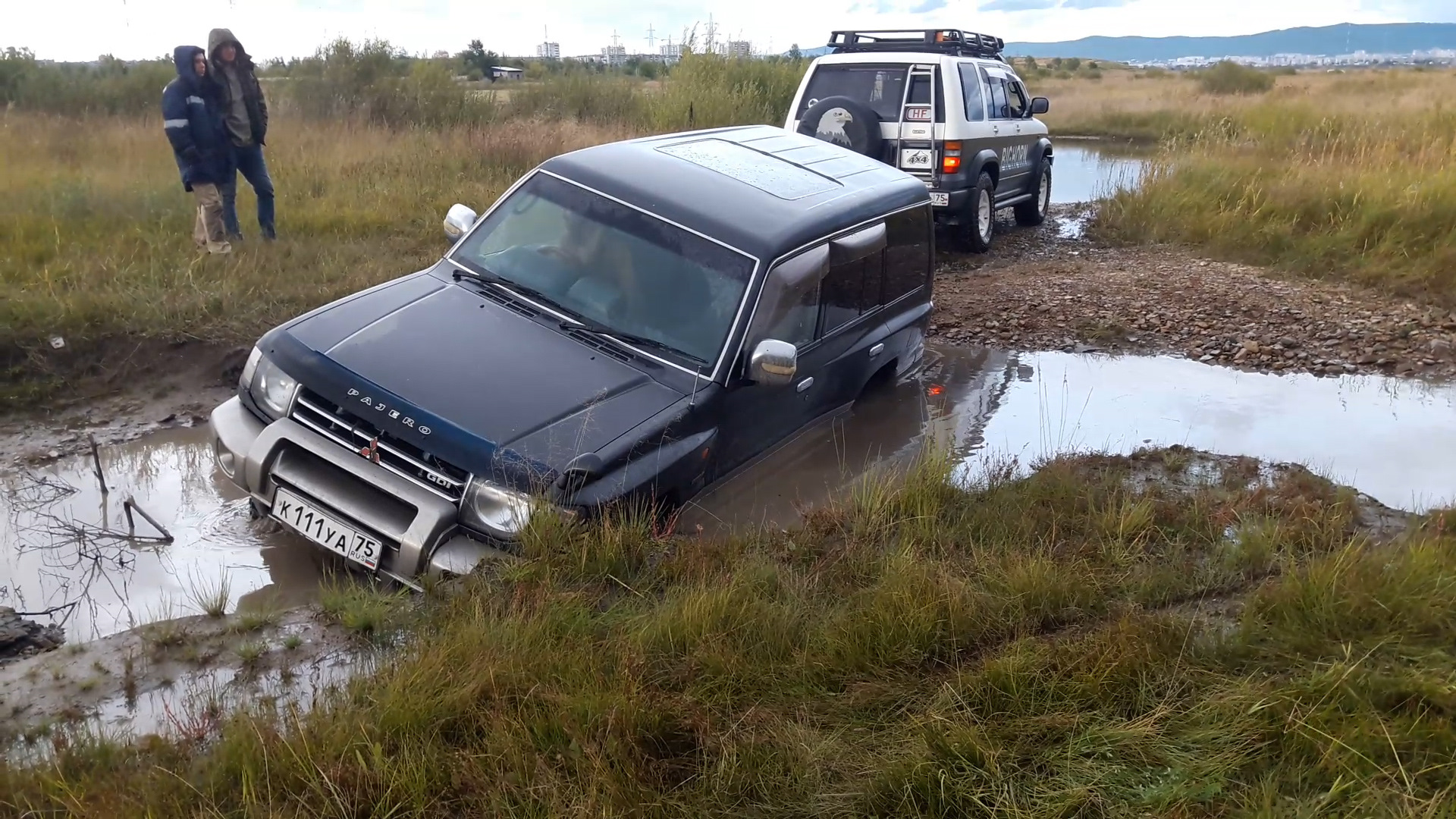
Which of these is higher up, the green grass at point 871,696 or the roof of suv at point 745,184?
the roof of suv at point 745,184

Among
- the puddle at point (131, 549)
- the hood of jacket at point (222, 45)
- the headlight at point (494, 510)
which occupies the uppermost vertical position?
the hood of jacket at point (222, 45)

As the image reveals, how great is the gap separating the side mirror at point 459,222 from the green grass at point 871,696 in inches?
85.7

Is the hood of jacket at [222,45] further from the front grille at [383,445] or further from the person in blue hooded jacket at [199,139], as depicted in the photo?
the front grille at [383,445]

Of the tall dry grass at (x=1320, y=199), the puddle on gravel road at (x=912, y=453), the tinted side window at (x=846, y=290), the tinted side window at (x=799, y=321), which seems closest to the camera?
the puddle on gravel road at (x=912, y=453)

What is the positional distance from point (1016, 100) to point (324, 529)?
419 inches

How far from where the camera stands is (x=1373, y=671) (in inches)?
114

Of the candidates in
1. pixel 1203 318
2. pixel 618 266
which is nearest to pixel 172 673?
pixel 618 266

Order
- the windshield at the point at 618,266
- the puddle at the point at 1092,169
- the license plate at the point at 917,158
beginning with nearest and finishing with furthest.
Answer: the windshield at the point at 618,266 → the license plate at the point at 917,158 → the puddle at the point at 1092,169

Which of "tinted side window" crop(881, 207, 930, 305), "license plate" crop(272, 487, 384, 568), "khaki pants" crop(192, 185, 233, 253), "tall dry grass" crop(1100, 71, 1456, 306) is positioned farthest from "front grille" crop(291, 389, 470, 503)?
"tall dry grass" crop(1100, 71, 1456, 306)

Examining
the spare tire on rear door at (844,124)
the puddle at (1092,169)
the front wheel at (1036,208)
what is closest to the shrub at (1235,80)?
the puddle at (1092,169)

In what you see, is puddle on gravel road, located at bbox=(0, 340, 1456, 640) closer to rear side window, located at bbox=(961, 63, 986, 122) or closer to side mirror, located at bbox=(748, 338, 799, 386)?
side mirror, located at bbox=(748, 338, 799, 386)

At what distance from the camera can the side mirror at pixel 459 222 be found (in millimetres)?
5141

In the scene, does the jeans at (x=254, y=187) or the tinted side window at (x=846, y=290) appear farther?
the jeans at (x=254, y=187)

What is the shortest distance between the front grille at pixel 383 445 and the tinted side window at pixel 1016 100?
9.93 meters
